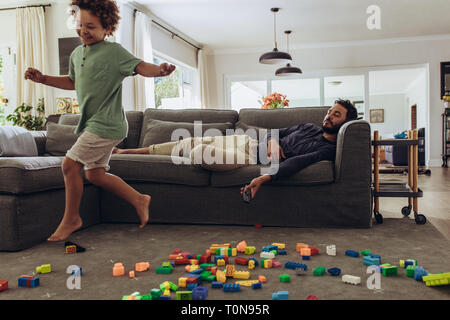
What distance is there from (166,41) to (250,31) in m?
1.57

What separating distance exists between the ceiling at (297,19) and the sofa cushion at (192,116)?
2.97 m

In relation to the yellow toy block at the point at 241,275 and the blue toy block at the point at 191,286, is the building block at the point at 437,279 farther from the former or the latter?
the blue toy block at the point at 191,286

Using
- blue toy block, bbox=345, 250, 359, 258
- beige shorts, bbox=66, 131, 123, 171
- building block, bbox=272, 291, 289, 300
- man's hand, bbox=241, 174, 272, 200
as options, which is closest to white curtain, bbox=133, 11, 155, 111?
man's hand, bbox=241, 174, 272, 200

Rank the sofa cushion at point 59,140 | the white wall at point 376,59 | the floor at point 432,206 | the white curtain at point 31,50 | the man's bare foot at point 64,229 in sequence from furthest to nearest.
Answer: the white wall at point 376,59 < the white curtain at point 31,50 < the sofa cushion at point 59,140 < the floor at point 432,206 < the man's bare foot at point 64,229

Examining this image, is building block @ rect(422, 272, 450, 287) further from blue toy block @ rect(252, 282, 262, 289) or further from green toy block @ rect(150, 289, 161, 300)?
green toy block @ rect(150, 289, 161, 300)

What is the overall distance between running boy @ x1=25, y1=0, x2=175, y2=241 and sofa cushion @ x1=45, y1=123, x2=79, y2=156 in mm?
1262

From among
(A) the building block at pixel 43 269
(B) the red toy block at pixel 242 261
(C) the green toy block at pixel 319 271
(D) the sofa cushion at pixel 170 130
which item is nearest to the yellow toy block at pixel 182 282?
(B) the red toy block at pixel 242 261

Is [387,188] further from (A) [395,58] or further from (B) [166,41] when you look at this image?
(A) [395,58]

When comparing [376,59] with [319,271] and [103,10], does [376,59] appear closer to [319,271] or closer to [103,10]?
[103,10]

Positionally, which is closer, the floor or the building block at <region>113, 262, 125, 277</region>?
the building block at <region>113, 262, 125, 277</region>

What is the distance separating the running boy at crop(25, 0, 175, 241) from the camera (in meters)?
1.89

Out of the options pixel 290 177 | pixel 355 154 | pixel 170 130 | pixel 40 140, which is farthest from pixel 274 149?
pixel 40 140

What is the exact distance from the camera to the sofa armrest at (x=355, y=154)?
2.41 m
